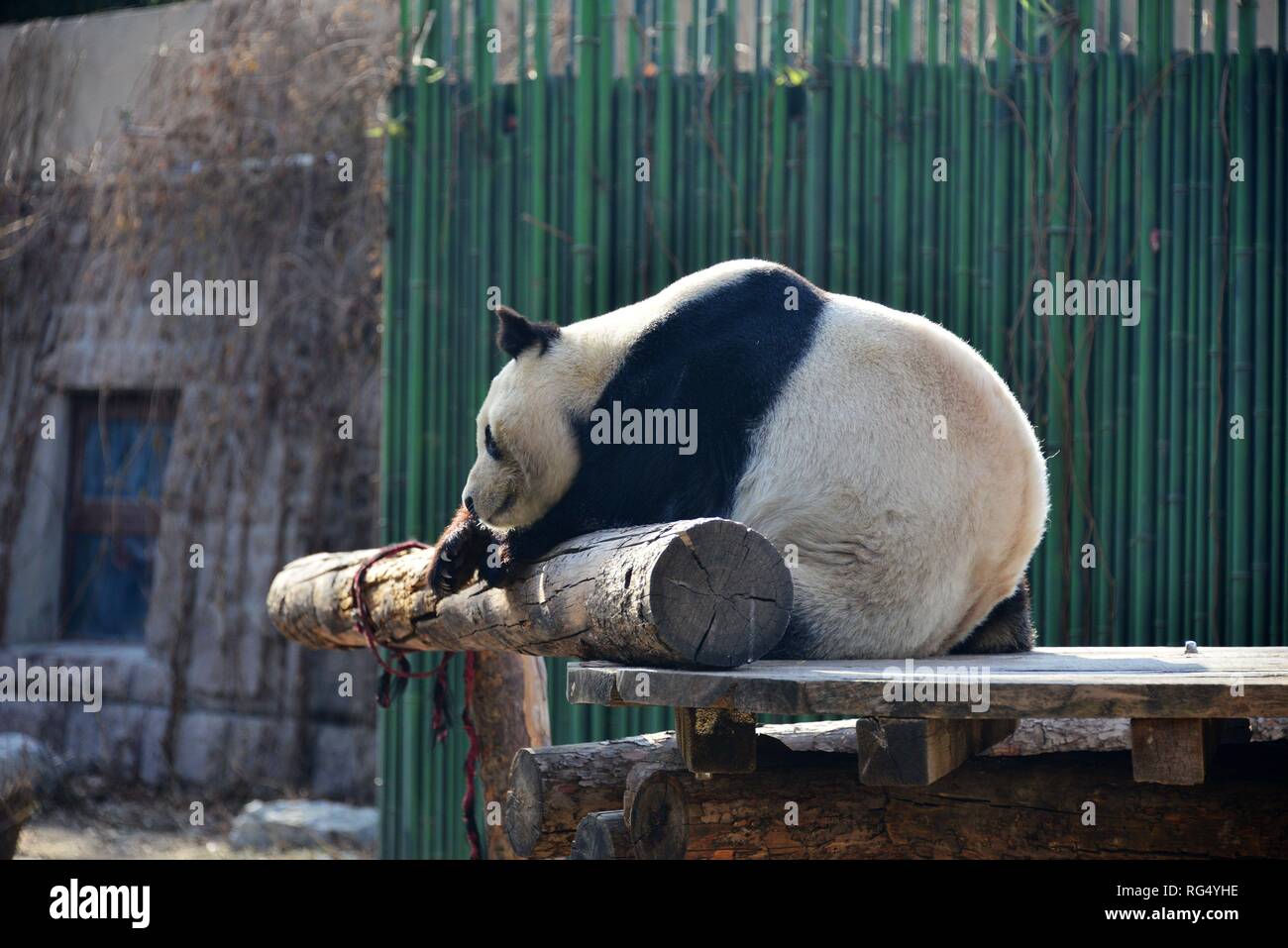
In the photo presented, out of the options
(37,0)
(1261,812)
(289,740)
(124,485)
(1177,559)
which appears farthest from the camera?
(124,485)

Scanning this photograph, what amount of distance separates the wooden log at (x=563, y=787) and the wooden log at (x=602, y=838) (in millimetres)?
218

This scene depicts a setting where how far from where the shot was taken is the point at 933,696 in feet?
8.61

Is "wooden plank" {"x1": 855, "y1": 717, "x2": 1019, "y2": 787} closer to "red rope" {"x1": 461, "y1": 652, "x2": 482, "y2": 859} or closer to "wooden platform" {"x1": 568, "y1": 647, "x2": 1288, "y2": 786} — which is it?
"wooden platform" {"x1": 568, "y1": 647, "x2": 1288, "y2": 786}

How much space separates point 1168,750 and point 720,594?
95cm

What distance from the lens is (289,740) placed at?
830 centimetres

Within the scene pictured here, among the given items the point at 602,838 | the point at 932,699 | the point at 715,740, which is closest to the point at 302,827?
the point at 602,838

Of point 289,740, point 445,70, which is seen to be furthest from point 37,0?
point 289,740

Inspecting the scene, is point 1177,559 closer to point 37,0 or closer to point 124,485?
point 37,0

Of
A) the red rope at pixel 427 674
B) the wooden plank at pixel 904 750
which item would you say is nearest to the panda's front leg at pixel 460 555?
the red rope at pixel 427 674

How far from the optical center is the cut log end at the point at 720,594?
108 inches

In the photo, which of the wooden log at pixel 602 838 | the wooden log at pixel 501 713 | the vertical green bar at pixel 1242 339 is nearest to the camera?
the wooden log at pixel 602 838

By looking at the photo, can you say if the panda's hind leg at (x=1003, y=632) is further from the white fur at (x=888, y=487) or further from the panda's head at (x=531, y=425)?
the panda's head at (x=531, y=425)

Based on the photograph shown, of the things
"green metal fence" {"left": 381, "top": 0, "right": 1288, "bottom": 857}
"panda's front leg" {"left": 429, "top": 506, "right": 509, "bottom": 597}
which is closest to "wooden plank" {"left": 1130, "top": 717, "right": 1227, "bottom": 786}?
"panda's front leg" {"left": 429, "top": 506, "right": 509, "bottom": 597}
